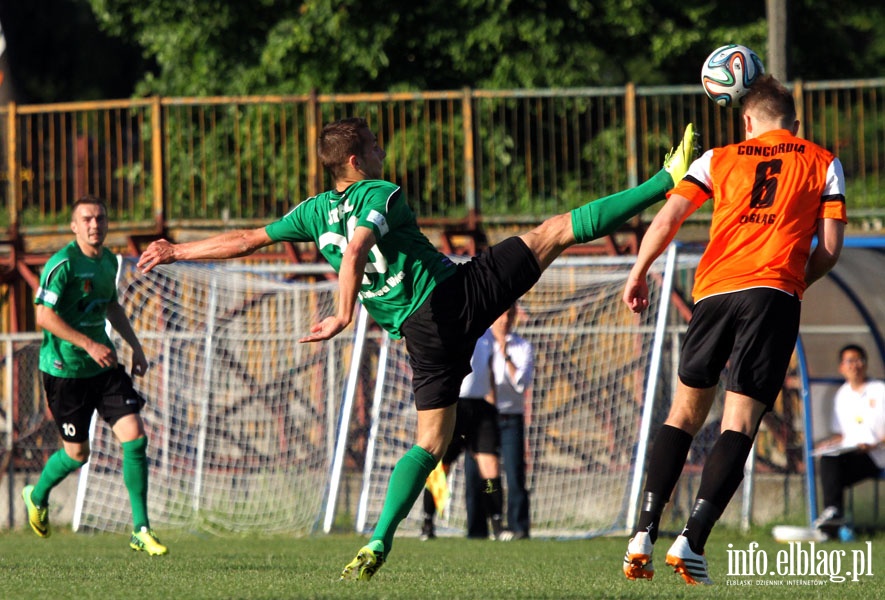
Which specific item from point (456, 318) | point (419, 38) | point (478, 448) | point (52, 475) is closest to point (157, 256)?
point (456, 318)

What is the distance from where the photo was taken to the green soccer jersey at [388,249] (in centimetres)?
627

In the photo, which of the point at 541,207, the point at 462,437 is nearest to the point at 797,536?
the point at 462,437

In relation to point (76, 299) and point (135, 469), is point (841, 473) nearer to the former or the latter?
point (135, 469)

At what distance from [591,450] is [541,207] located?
3561 millimetres

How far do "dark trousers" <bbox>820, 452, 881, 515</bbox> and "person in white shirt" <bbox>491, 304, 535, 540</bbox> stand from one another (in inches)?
96.3

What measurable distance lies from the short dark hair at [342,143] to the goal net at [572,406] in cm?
560

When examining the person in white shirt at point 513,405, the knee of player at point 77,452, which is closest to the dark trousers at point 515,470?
the person in white shirt at point 513,405

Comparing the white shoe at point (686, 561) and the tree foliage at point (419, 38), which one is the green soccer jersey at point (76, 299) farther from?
the tree foliage at point (419, 38)

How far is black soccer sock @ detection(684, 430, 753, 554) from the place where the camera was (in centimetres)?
593

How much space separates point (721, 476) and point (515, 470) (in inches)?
215

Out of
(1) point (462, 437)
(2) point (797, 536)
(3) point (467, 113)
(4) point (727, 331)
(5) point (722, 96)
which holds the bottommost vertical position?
(2) point (797, 536)

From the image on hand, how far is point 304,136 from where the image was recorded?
16312 millimetres

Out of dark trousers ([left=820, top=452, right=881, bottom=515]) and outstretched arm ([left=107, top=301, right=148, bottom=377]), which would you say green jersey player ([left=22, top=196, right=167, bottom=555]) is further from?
dark trousers ([left=820, top=452, right=881, bottom=515])

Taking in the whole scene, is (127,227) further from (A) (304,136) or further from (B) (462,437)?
(B) (462,437)
